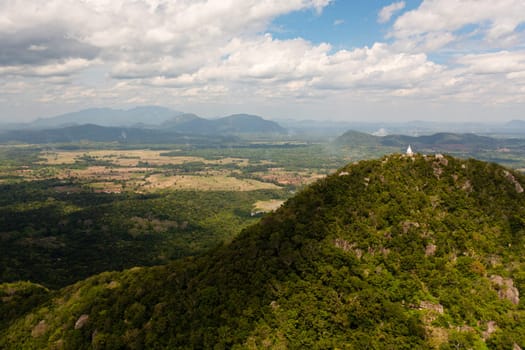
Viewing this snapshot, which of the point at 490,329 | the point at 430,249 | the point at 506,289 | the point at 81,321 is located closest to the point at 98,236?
the point at 81,321

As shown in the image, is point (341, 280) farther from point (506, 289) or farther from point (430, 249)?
point (506, 289)

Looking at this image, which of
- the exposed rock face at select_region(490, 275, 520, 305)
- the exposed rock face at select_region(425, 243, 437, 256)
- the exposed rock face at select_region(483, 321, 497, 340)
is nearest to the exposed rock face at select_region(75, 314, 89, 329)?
the exposed rock face at select_region(425, 243, 437, 256)

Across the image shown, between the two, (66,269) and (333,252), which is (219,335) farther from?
(66,269)

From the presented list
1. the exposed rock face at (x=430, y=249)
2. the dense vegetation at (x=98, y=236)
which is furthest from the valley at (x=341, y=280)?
the dense vegetation at (x=98, y=236)

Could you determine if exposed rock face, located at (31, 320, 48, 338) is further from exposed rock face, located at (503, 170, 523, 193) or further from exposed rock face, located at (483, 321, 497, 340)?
exposed rock face, located at (503, 170, 523, 193)

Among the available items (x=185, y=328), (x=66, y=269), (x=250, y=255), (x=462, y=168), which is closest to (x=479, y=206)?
(x=462, y=168)
